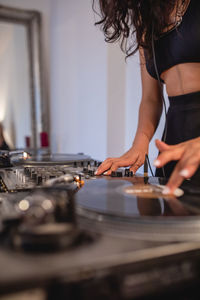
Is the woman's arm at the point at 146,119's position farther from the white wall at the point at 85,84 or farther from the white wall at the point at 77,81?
the white wall at the point at 77,81

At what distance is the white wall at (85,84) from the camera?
2.32 metres

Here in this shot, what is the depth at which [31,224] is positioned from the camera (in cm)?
36

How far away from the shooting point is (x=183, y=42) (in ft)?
3.30

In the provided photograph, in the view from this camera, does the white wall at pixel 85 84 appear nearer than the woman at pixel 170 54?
No

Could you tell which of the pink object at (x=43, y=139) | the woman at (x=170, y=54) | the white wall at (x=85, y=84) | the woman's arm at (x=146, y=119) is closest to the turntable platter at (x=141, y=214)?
the woman at (x=170, y=54)

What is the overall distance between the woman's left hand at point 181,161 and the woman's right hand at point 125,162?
349 mm

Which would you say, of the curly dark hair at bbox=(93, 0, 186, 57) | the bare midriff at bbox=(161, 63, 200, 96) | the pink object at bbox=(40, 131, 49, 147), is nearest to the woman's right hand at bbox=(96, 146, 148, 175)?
the bare midriff at bbox=(161, 63, 200, 96)

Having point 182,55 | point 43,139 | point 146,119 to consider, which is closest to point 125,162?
point 146,119

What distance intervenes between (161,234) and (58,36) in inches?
120

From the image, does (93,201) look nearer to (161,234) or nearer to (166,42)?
(161,234)

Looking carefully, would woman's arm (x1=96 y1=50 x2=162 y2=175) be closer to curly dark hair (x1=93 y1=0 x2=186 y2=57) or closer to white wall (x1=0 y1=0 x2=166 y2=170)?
curly dark hair (x1=93 y1=0 x2=186 y2=57)

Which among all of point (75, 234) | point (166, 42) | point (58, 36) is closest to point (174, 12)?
point (166, 42)

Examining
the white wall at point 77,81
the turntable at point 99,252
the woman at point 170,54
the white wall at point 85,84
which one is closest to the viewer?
the turntable at point 99,252

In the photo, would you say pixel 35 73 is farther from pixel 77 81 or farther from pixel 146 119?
pixel 146 119
